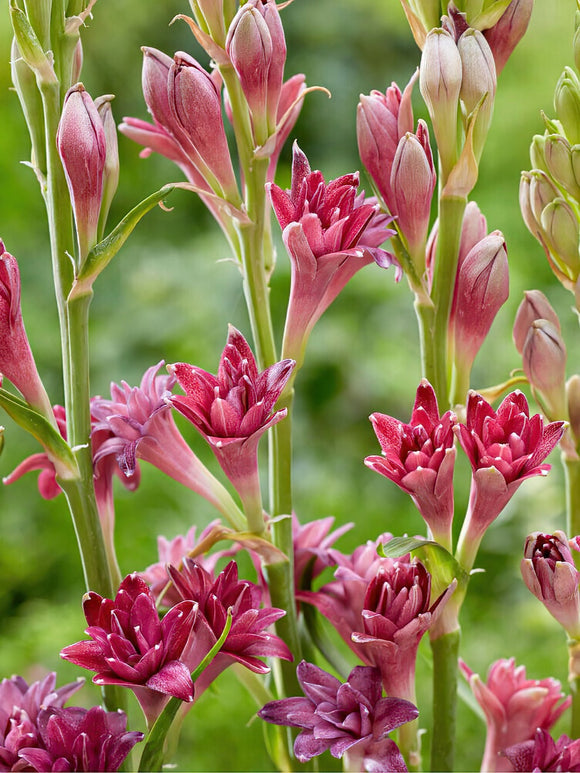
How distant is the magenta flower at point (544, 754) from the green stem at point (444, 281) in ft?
0.40

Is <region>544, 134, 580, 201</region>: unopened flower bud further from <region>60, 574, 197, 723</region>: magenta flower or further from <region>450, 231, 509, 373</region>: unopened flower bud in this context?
<region>60, 574, 197, 723</region>: magenta flower

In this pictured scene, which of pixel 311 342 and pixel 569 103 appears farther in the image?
pixel 311 342

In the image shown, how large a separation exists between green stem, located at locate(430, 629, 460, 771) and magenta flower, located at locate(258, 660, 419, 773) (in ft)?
0.10

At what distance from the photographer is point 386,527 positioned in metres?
0.94

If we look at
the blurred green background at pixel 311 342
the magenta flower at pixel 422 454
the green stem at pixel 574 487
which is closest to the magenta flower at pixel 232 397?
the magenta flower at pixel 422 454

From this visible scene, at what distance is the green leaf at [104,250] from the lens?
300mm

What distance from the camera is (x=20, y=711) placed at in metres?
0.32

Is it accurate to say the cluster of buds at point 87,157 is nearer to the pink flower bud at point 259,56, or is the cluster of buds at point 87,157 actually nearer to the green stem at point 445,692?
the pink flower bud at point 259,56

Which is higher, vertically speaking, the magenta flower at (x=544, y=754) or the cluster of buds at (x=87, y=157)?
the cluster of buds at (x=87, y=157)

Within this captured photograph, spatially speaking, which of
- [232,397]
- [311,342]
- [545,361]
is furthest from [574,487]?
[311,342]

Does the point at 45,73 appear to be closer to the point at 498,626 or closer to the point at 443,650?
the point at 443,650

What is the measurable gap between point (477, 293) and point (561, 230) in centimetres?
5

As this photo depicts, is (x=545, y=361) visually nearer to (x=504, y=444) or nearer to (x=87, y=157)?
(x=504, y=444)

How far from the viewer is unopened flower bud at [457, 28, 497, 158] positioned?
31 cm
